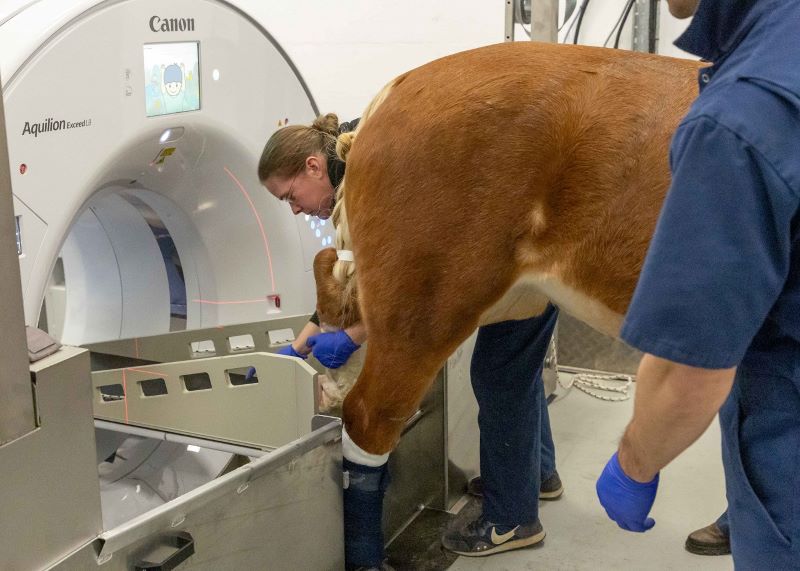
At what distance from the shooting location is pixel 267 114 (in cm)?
261

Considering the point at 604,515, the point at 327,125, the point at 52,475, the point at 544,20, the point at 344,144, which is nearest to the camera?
the point at 52,475

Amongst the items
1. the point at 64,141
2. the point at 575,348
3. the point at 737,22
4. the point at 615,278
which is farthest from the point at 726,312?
the point at 575,348

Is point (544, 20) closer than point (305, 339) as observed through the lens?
No

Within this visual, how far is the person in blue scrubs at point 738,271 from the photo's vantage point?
0.93 meters

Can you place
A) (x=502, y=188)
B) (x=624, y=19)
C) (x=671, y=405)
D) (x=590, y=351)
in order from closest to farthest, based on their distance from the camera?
(x=671, y=405), (x=502, y=188), (x=624, y=19), (x=590, y=351)

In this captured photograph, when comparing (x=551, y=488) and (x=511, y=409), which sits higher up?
(x=511, y=409)

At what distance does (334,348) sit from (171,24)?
92cm

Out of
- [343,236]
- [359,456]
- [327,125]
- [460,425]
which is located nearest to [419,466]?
[460,425]

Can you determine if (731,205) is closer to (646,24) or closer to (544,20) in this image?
(544,20)

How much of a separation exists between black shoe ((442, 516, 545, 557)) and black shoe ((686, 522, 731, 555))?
1.27 ft

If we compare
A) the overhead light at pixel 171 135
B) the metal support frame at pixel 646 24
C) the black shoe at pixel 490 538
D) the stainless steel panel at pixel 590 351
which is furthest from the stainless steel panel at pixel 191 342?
the metal support frame at pixel 646 24

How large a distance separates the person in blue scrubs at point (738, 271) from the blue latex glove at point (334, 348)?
3.64 feet

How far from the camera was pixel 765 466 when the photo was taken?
1.14 meters

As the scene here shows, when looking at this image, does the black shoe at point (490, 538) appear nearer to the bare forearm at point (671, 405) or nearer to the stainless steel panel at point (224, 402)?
the stainless steel panel at point (224, 402)
